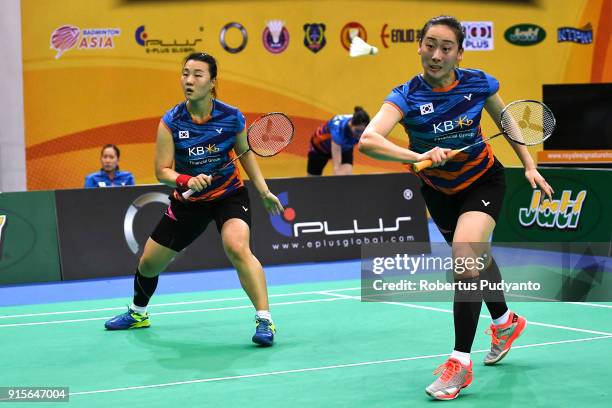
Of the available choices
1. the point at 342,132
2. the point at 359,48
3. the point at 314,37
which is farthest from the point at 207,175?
the point at 314,37

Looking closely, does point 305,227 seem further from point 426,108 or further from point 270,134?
point 426,108

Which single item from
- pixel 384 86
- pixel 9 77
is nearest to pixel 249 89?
pixel 384 86

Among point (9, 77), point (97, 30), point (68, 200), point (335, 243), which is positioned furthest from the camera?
point (97, 30)

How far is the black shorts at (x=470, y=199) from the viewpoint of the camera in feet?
17.8

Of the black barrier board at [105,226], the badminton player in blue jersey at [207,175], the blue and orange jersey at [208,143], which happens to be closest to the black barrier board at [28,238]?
the black barrier board at [105,226]

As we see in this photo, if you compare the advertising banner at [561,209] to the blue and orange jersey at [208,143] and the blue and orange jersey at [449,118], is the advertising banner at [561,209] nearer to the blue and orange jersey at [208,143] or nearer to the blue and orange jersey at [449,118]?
the blue and orange jersey at [208,143]

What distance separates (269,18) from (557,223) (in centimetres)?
555

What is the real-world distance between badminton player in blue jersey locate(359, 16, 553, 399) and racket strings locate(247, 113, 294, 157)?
141cm

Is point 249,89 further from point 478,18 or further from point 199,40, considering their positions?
point 478,18

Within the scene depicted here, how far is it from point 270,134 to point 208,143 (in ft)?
1.38

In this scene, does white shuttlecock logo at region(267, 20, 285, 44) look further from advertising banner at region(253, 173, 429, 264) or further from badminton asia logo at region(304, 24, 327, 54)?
advertising banner at region(253, 173, 429, 264)

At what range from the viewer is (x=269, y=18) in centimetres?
1409

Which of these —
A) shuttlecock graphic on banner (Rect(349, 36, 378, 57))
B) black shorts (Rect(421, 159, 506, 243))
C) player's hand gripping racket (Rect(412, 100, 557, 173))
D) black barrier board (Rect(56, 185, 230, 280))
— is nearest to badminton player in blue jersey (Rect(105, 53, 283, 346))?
black shorts (Rect(421, 159, 506, 243))

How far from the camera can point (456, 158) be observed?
5480 mm
